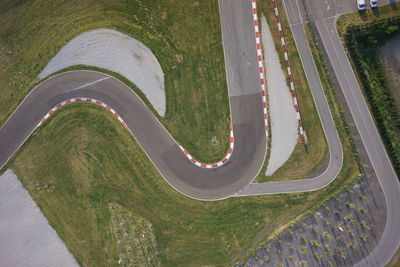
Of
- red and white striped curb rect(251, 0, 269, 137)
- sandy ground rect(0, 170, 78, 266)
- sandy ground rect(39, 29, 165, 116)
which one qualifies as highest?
sandy ground rect(39, 29, 165, 116)

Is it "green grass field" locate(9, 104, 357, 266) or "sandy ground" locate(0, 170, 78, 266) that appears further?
"sandy ground" locate(0, 170, 78, 266)

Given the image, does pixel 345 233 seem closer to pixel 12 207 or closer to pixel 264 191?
pixel 264 191

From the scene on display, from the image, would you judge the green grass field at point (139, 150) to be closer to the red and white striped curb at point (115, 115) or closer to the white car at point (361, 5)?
the red and white striped curb at point (115, 115)

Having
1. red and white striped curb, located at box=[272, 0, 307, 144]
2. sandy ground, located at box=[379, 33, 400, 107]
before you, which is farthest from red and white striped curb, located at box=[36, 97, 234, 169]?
sandy ground, located at box=[379, 33, 400, 107]

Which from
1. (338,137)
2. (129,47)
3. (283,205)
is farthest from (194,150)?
(338,137)

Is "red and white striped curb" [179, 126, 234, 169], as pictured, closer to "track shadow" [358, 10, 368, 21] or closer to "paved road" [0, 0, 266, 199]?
"paved road" [0, 0, 266, 199]

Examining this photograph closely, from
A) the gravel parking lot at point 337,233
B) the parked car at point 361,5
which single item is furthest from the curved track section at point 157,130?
the parked car at point 361,5
